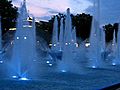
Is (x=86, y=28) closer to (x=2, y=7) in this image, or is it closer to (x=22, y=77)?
(x=2, y=7)

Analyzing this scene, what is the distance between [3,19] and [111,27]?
59.5 meters

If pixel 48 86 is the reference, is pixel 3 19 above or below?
above

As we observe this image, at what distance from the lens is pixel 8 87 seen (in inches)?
746

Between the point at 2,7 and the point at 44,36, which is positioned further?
the point at 44,36

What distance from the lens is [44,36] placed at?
107 m

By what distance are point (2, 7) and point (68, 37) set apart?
48.5 meters

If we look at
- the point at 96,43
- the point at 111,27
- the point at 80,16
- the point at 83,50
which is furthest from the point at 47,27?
the point at 96,43

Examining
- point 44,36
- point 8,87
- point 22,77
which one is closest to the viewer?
point 8,87

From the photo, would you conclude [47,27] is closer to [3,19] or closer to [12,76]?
[3,19]

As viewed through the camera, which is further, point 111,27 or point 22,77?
point 111,27

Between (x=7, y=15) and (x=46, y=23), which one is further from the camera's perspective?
(x=46, y=23)

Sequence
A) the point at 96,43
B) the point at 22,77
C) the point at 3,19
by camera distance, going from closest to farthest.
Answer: the point at 22,77
the point at 96,43
the point at 3,19

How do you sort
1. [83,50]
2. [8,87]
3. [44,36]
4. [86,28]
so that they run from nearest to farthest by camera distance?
1. [8,87]
2. [83,50]
3. [44,36]
4. [86,28]

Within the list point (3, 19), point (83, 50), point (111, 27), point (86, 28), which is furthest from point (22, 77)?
point (111, 27)
